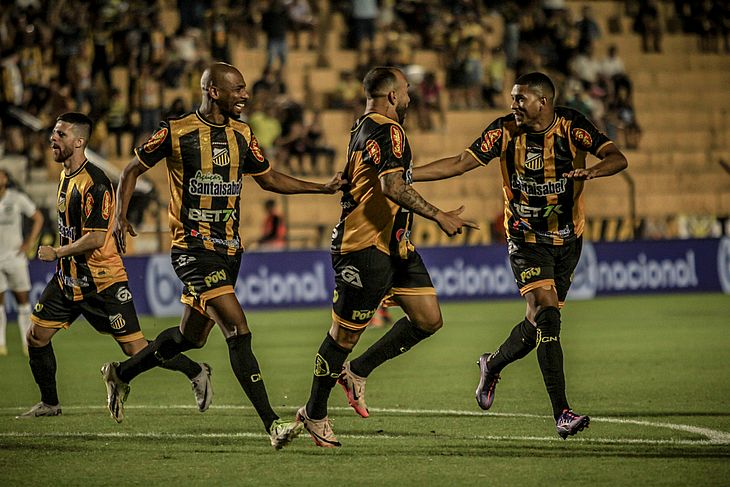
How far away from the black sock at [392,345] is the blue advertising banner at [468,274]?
1184cm

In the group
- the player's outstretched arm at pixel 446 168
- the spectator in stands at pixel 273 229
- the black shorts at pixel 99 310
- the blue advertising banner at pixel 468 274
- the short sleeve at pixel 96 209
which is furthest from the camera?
the spectator in stands at pixel 273 229

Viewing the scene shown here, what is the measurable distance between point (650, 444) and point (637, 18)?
2745 cm

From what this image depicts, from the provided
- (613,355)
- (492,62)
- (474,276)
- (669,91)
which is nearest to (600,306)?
(474,276)

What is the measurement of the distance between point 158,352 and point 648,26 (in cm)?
2718

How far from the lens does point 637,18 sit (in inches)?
1362

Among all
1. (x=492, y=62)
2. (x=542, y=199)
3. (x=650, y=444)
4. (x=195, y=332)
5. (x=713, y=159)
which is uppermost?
(x=492, y=62)

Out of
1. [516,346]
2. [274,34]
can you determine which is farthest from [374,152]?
[274,34]

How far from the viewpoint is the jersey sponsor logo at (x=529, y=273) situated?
30.6 feet

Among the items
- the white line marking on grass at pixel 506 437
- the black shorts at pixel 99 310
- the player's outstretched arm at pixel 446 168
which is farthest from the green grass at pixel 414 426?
the player's outstretched arm at pixel 446 168

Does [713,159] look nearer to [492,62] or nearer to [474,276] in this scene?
[492,62]

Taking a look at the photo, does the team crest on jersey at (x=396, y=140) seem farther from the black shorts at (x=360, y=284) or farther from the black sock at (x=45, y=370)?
the black sock at (x=45, y=370)

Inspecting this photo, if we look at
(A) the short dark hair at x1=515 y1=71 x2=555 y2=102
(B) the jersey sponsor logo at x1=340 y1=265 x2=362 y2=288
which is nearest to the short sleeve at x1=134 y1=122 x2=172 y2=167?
(B) the jersey sponsor logo at x1=340 y1=265 x2=362 y2=288

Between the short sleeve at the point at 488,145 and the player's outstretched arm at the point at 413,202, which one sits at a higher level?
the short sleeve at the point at 488,145

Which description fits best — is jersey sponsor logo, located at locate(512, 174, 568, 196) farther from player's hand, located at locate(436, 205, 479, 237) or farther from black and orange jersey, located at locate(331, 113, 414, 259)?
player's hand, located at locate(436, 205, 479, 237)
